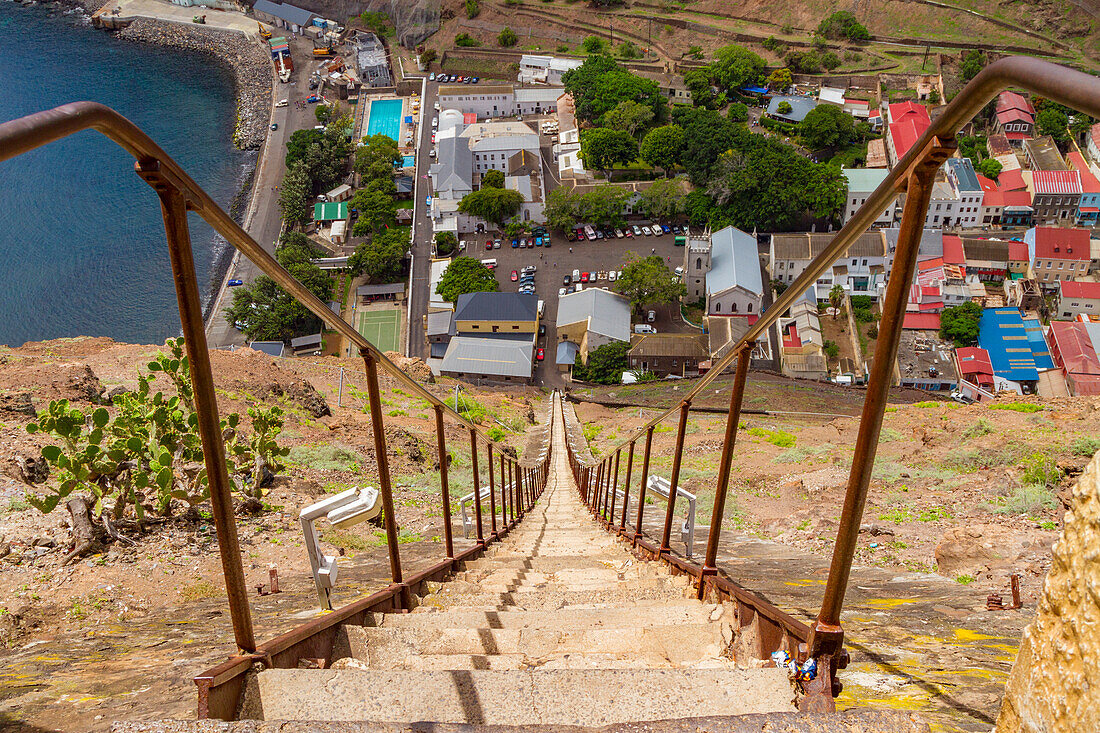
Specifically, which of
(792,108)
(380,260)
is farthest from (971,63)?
(380,260)

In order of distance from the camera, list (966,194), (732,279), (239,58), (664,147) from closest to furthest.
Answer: (732,279) < (966,194) < (664,147) < (239,58)

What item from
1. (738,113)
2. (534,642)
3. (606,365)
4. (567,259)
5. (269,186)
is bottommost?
(606,365)

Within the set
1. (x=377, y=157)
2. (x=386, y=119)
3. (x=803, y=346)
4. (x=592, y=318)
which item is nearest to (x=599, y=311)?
(x=592, y=318)

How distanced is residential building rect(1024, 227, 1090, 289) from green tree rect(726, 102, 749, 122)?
841 inches

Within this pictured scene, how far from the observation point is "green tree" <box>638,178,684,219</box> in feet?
144

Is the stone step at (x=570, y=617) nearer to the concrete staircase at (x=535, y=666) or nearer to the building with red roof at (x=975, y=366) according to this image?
the concrete staircase at (x=535, y=666)

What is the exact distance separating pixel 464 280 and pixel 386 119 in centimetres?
2180

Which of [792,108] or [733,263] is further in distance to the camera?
[792,108]

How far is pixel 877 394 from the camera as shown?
2.20 m

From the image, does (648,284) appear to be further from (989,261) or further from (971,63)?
(971,63)

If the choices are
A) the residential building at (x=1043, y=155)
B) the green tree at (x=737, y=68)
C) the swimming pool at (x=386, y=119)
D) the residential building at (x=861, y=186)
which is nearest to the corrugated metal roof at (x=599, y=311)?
the residential building at (x=861, y=186)

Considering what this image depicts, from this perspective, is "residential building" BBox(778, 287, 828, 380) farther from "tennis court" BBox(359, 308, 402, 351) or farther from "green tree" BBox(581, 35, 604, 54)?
"green tree" BBox(581, 35, 604, 54)

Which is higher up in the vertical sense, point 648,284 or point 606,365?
point 648,284

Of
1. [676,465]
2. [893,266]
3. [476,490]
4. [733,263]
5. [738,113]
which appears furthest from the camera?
[738,113]
